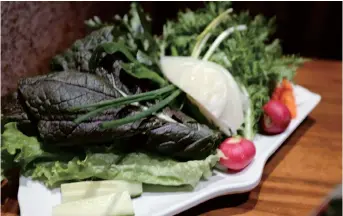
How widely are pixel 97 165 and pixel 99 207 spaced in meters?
0.16

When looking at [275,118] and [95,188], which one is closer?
[95,188]

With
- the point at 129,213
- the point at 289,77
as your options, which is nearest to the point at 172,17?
the point at 289,77

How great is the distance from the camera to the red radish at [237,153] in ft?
5.02

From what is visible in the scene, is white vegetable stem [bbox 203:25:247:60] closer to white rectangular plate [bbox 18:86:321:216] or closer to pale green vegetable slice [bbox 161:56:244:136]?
pale green vegetable slice [bbox 161:56:244:136]

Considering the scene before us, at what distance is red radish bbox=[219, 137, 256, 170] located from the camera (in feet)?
5.02

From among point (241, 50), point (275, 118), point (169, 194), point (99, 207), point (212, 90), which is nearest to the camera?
point (99, 207)

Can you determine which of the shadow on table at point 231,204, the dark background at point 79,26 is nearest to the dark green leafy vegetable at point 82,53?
the dark background at point 79,26

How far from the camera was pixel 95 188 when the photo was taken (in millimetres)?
1433

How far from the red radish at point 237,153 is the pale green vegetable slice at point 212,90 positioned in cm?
10

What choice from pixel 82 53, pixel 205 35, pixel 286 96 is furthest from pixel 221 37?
pixel 82 53

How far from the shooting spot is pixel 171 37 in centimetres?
197

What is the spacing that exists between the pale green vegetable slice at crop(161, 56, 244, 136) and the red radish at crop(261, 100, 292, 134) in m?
0.12

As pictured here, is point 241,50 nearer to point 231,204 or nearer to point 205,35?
point 205,35

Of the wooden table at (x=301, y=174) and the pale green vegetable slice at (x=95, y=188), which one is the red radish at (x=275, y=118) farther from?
the pale green vegetable slice at (x=95, y=188)
